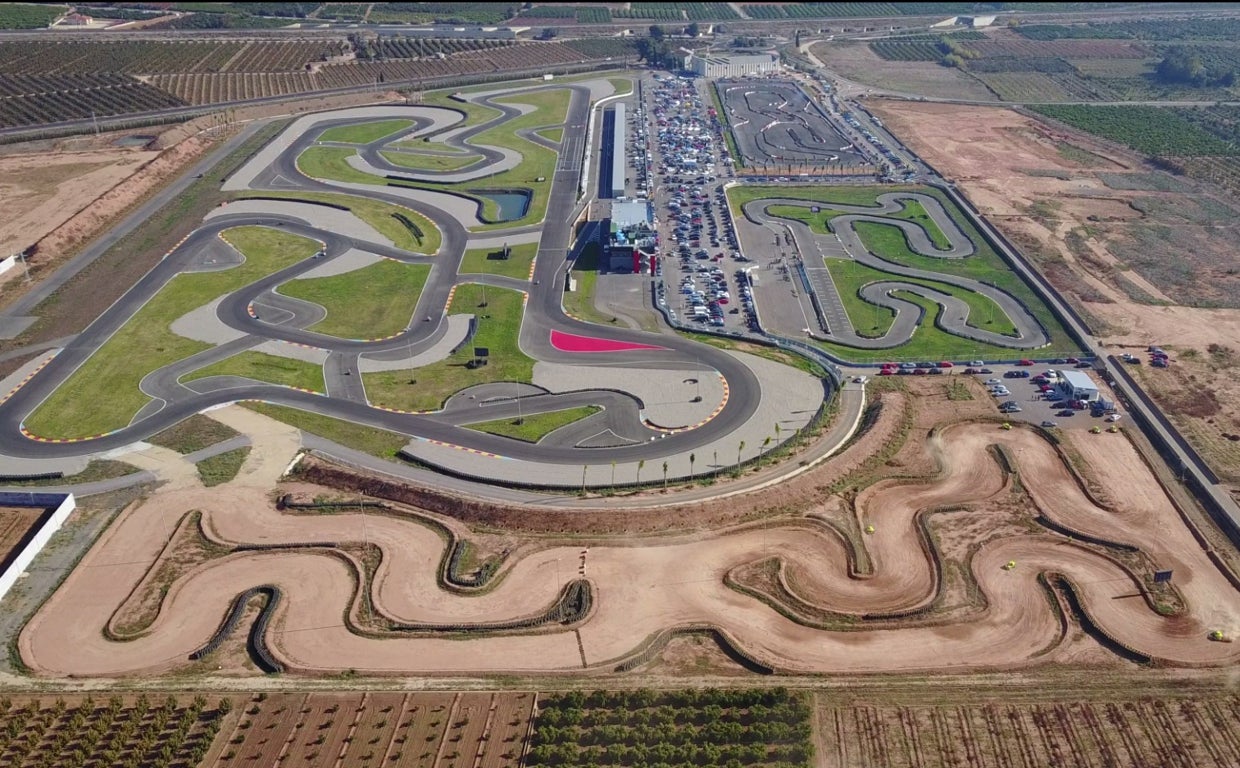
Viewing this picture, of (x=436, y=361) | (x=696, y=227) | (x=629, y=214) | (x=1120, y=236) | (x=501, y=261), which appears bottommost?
(x=1120, y=236)

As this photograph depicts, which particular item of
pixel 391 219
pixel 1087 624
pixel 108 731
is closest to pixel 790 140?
pixel 391 219

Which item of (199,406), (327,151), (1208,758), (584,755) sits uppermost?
(327,151)

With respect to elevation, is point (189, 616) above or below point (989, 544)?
above

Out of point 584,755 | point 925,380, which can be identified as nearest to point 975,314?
point 925,380

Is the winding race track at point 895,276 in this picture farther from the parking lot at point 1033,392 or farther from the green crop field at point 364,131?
the green crop field at point 364,131

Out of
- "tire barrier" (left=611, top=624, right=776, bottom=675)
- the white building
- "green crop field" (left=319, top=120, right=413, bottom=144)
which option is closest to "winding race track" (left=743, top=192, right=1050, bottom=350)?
the white building

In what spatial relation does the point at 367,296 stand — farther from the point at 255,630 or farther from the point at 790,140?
the point at 790,140

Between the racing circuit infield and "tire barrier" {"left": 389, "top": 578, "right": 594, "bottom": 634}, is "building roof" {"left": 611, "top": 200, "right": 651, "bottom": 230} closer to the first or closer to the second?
the racing circuit infield

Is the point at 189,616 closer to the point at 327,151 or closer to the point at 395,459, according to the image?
the point at 395,459
